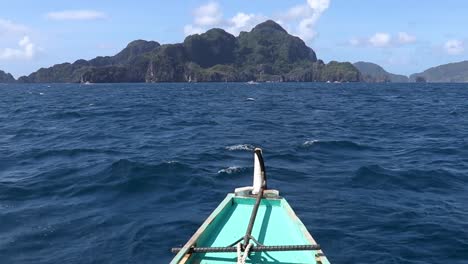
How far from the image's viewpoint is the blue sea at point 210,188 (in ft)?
35.1

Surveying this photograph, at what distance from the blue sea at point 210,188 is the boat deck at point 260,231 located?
192 centimetres

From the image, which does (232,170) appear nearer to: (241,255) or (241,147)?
(241,147)

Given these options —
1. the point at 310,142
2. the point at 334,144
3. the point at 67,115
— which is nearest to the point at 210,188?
the point at 310,142

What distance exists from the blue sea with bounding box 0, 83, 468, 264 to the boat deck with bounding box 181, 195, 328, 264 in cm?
192

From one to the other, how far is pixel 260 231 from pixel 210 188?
7.20 meters

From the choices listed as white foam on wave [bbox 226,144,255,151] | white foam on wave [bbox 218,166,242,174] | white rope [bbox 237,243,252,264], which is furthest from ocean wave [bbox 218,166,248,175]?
white rope [bbox 237,243,252,264]

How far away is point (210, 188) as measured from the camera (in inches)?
604

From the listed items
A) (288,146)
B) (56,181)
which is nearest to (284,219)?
(56,181)

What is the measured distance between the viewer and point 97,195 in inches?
579

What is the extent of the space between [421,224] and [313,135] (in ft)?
48.9

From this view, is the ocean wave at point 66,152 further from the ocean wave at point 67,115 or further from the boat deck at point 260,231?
the ocean wave at point 67,115

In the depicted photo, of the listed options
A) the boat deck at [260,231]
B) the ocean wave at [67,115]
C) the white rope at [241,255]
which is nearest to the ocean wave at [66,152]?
the boat deck at [260,231]

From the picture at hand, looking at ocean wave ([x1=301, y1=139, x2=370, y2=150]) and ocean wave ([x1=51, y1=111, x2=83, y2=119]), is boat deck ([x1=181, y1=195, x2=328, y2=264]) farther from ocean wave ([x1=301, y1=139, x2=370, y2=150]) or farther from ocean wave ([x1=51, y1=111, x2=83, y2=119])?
ocean wave ([x1=51, y1=111, x2=83, y2=119])

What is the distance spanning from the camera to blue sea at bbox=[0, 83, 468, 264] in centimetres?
1070
